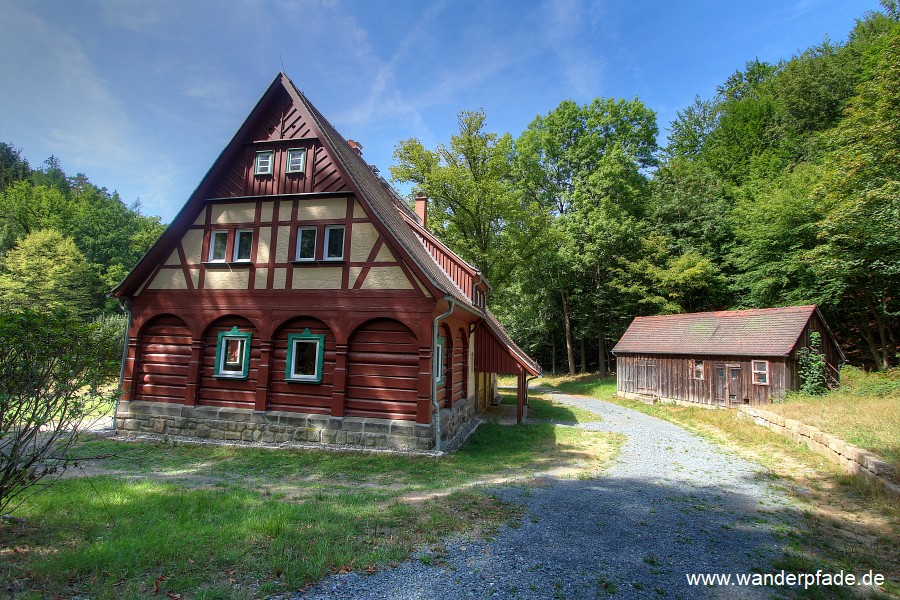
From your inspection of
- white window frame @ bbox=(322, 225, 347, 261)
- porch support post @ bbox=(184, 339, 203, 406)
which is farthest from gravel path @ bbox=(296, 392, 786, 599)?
porch support post @ bbox=(184, 339, 203, 406)

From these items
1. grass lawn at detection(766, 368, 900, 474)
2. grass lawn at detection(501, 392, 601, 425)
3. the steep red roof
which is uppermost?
the steep red roof

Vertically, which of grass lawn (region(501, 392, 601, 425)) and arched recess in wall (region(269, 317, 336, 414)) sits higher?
arched recess in wall (region(269, 317, 336, 414))

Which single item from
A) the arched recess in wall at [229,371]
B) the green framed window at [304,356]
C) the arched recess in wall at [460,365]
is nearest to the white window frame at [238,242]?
the arched recess in wall at [229,371]

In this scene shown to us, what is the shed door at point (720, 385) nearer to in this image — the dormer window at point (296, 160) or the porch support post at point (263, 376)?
the porch support post at point (263, 376)

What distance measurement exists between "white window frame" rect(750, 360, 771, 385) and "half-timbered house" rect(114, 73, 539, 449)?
48.2ft

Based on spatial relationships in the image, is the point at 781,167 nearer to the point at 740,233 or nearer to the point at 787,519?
the point at 740,233

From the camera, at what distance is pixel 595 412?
63.8 ft

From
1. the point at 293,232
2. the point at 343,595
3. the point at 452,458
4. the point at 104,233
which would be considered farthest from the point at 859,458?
the point at 104,233

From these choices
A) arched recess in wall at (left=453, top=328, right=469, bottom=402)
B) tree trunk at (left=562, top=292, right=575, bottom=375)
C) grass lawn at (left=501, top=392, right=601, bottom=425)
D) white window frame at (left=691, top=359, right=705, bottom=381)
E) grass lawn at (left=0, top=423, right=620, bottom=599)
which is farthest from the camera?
tree trunk at (left=562, top=292, right=575, bottom=375)

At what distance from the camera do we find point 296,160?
1220 cm

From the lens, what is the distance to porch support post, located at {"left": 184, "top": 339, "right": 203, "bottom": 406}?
38.8 ft

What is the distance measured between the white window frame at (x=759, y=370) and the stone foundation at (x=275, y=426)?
48.9 ft

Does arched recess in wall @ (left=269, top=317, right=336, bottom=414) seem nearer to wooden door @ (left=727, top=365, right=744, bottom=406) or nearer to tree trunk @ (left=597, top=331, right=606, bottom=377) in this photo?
wooden door @ (left=727, top=365, right=744, bottom=406)

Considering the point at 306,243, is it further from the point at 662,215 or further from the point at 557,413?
the point at 662,215
